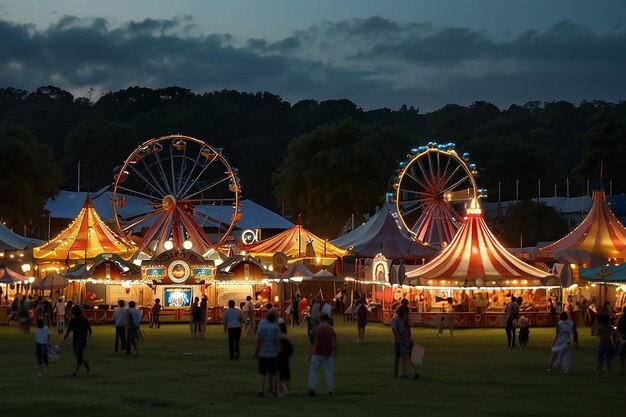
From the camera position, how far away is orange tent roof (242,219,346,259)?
61.2 m

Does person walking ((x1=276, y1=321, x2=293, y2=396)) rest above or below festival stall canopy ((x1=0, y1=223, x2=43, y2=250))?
below

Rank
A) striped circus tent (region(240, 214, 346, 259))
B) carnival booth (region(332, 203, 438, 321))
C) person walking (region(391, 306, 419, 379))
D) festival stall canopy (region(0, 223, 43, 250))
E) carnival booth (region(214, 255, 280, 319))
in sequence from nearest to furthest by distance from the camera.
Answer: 1. person walking (region(391, 306, 419, 379))
2. carnival booth (region(332, 203, 438, 321))
3. carnival booth (region(214, 255, 280, 319))
4. festival stall canopy (region(0, 223, 43, 250))
5. striped circus tent (region(240, 214, 346, 259))

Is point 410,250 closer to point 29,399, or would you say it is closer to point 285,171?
point 285,171

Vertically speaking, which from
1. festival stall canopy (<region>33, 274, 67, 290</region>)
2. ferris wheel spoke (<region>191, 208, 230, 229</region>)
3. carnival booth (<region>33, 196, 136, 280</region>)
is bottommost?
festival stall canopy (<region>33, 274, 67, 290</region>)

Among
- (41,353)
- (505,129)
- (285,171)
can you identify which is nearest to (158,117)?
(505,129)

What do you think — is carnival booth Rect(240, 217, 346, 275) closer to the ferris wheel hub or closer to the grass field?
the ferris wheel hub

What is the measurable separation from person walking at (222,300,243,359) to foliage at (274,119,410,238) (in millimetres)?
→ 53762

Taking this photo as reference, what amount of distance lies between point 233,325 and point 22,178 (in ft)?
162

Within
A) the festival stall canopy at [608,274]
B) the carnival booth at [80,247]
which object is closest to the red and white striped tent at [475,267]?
the festival stall canopy at [608,274]

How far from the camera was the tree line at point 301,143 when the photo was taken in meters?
83.4

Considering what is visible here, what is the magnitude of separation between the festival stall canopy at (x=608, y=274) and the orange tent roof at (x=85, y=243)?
22148 millimetres

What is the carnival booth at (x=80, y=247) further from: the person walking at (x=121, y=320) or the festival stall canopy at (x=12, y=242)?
the person walking at (x=121, y=320)

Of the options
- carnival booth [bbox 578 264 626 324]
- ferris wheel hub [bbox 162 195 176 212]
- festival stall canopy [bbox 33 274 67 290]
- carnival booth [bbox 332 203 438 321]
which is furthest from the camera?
ferris wheel hub [bbox 162 195 176 212]

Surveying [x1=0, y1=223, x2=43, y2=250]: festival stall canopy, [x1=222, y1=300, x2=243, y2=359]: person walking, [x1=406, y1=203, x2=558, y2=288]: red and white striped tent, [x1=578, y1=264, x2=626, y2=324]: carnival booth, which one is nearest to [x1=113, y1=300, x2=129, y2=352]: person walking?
[x1=222, y1=300, x2=243, y2=359]: person walking
